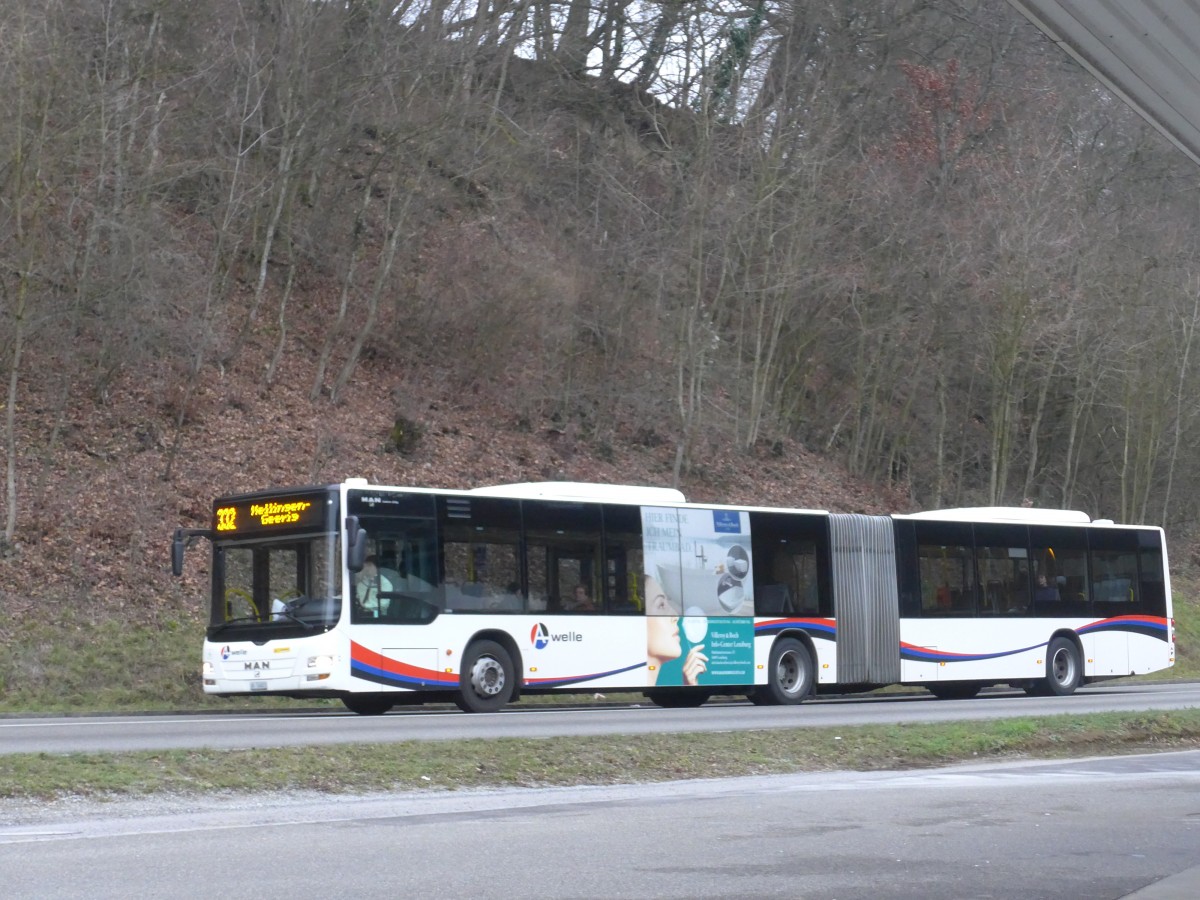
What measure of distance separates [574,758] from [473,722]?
4.55m

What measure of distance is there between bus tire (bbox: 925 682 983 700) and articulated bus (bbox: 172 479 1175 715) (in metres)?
0.10

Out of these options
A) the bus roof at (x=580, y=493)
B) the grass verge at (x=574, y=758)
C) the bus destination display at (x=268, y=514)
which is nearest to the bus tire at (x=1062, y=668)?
the bus roof at (x=580, y=493)

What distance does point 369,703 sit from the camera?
20906mm

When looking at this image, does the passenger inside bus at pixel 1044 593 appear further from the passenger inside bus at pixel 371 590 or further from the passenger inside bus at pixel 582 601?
the passenger inside bus at pixel 371 590

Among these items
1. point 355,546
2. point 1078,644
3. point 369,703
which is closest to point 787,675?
point 369,703

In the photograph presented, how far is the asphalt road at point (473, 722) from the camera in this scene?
14742mm

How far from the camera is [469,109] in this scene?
108ft

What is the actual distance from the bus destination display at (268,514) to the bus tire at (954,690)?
11201 mm

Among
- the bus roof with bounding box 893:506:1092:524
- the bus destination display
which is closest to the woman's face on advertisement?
the bus destination display

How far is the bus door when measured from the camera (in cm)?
2412

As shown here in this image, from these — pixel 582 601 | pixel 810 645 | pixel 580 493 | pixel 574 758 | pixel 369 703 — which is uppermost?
pixel 580 493

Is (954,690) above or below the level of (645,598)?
below

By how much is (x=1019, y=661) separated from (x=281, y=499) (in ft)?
42.5

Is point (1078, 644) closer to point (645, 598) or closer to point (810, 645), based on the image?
point (810, 645)
